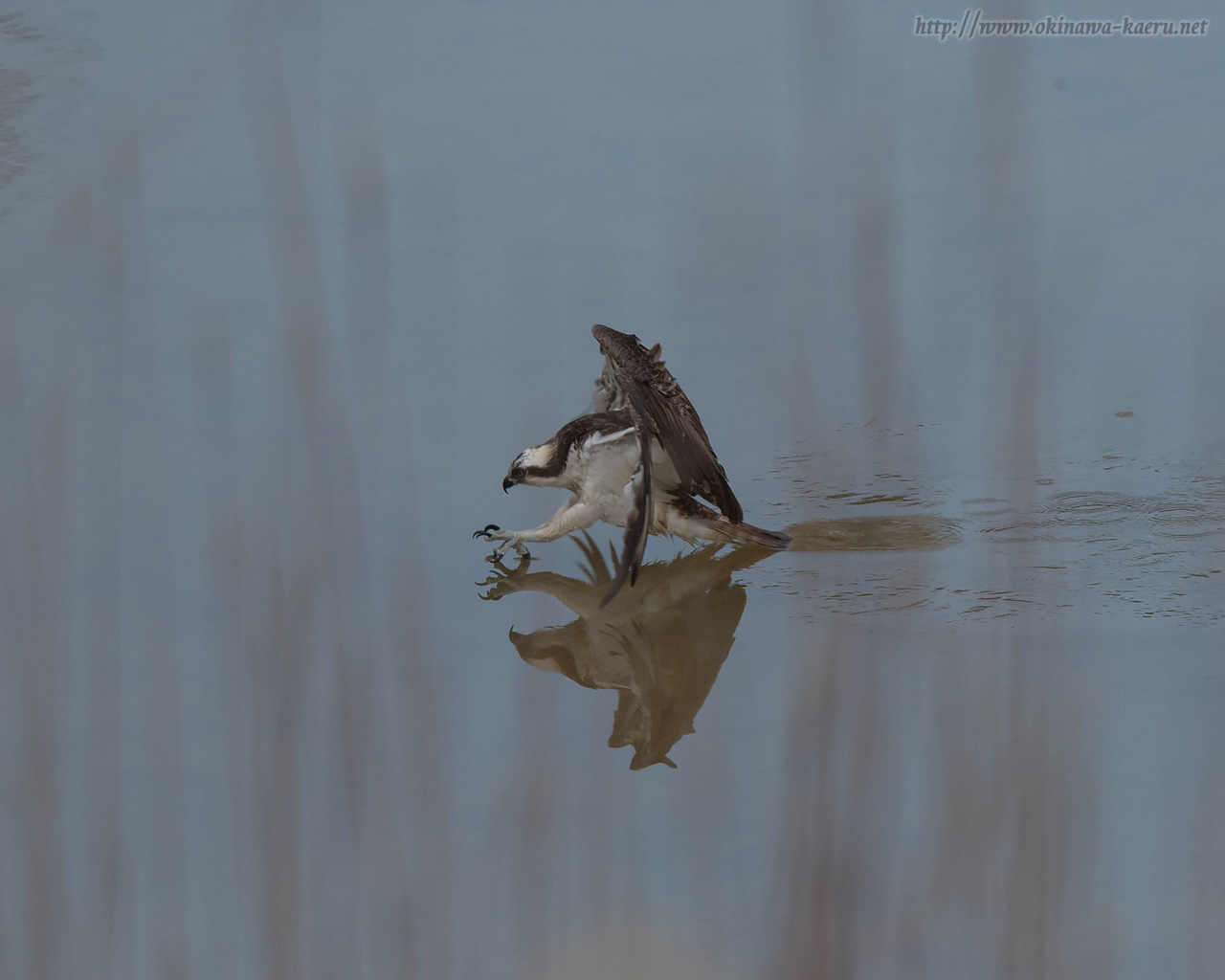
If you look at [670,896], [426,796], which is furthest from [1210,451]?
[426,796]

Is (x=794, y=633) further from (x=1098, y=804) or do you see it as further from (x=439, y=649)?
(x=1098, y=804)

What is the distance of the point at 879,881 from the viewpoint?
5.29 ft

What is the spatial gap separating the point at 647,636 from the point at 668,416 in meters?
0.57

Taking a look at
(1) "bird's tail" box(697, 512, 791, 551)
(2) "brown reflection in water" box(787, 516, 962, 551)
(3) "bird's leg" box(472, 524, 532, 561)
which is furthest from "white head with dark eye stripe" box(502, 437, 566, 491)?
(2) "brown reflection in water" box(787, 516, 962, 551)

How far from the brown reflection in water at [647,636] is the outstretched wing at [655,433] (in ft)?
0.36

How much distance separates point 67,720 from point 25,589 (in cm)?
58

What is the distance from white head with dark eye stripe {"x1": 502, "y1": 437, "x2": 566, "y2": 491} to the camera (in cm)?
345

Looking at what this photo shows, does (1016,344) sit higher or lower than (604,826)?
higher

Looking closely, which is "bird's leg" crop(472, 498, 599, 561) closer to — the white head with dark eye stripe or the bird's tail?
the white head with dark eye stripe

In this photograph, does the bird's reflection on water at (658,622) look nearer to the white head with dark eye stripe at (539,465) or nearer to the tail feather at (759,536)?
the tail feather at (759,536)

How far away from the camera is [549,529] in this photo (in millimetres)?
3414

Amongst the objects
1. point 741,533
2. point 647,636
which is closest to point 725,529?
point 741,533

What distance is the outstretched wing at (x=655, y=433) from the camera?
302 cm

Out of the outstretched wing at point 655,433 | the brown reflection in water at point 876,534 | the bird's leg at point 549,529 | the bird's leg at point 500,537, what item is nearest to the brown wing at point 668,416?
the outstretched wing at point 655,433
